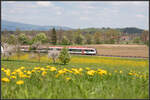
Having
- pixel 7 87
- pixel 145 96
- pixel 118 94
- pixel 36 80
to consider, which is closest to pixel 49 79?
pixel 36 80

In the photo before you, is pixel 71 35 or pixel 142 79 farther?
pixel 71 35

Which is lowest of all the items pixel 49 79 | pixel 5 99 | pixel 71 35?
pixel 5 99

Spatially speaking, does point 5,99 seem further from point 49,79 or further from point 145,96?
point 145,96

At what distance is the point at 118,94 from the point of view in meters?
2.98

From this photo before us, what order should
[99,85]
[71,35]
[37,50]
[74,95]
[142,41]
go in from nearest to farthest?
[74,95] < [99,85] < [37,50] < [142,41] < [71,35]

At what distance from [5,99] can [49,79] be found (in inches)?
32.8

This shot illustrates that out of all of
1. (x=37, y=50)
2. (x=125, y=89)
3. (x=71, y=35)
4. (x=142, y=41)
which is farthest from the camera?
(x=71, y=35)

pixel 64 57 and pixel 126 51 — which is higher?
pixel 126 51

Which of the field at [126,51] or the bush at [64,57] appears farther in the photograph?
the field at [126,51]

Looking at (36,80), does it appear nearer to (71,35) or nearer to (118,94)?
(118,94)

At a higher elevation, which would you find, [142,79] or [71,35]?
[71,35]

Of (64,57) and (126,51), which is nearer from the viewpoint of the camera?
(64,57)

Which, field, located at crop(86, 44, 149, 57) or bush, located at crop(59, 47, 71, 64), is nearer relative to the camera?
bush, located at crop(59, 47, 71, 64)

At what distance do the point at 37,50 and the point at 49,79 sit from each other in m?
42.1
